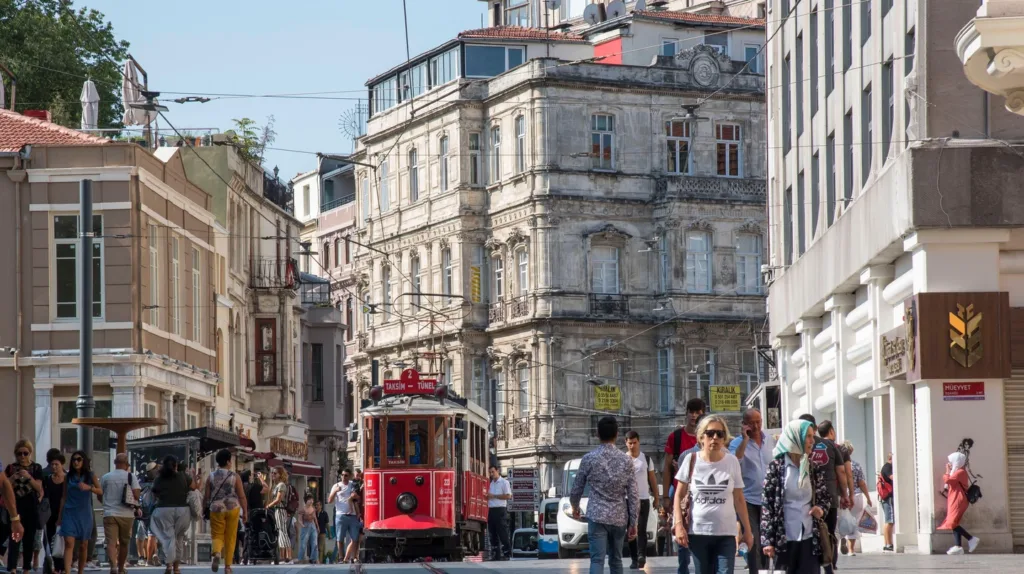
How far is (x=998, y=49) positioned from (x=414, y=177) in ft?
219

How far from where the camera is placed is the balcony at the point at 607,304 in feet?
248

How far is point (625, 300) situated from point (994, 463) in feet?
157

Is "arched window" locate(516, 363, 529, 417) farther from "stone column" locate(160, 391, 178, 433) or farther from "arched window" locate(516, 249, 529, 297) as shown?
"stone column" locate(160, 391, 178, 433)

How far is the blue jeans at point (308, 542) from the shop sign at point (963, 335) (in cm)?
1509

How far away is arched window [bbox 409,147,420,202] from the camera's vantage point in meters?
81.4

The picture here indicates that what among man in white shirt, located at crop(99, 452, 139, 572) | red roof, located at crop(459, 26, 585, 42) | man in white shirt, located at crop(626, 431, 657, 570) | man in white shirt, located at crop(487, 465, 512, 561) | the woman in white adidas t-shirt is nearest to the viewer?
the woman in white adidas t-shirt

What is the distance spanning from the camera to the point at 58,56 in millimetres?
62750

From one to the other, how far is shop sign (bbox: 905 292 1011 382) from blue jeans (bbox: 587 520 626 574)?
1168 centimetres

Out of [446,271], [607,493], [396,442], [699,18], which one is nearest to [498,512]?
[396,442]

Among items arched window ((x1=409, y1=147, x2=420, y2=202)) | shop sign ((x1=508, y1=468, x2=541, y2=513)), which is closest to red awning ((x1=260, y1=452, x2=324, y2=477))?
shop sign ((x1=508, y1=468, x2=541, y2=513))

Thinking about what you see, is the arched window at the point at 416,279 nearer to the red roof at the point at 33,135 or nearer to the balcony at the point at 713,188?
the balcony at the point at 713,188

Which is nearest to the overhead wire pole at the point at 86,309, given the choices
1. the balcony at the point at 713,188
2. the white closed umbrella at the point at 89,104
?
the white closed umbrella at the point at 89,104

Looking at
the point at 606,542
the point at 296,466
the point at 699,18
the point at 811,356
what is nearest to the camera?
the point at 606,542

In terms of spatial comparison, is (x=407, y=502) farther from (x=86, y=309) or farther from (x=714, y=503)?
(x=714, y=503)
